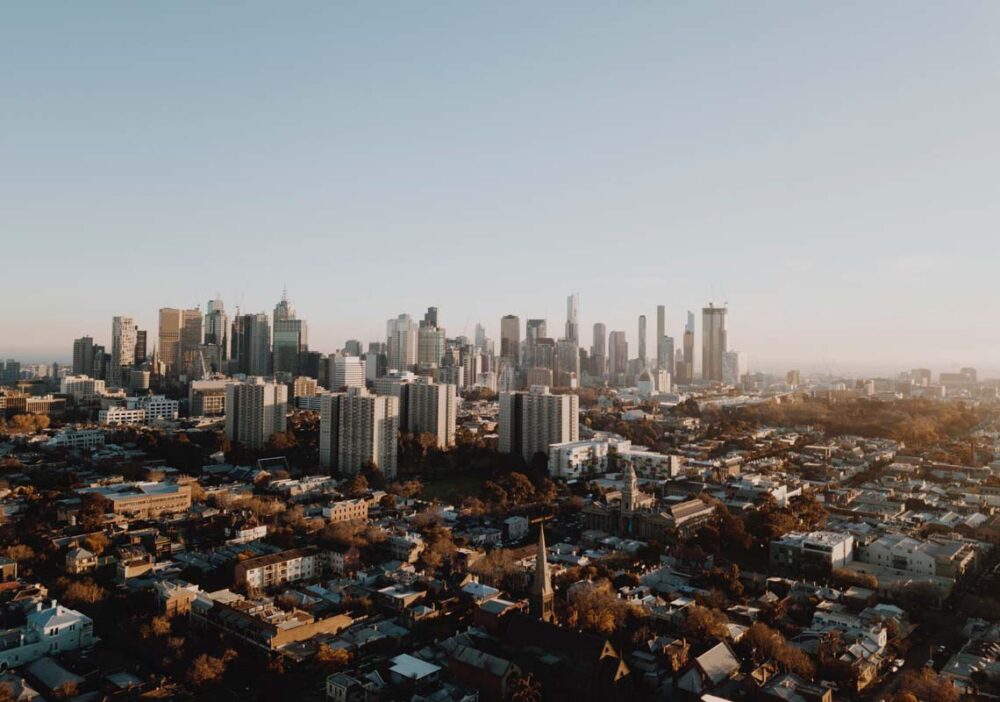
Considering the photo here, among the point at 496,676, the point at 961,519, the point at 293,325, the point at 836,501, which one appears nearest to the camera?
the point at 496,676

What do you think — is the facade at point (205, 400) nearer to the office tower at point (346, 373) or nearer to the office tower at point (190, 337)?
the office tower at point (346, 373)

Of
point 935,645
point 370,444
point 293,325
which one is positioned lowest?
point 935,645

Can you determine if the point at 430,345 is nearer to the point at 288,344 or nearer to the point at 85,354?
the point at 288,344

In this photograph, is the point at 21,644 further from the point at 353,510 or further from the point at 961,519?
the point at 961,519

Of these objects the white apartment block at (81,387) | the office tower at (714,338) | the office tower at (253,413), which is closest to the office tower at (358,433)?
the office tower at (253,413)

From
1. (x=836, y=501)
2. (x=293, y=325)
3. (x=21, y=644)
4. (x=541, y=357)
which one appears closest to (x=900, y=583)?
(x=836, y=501)
